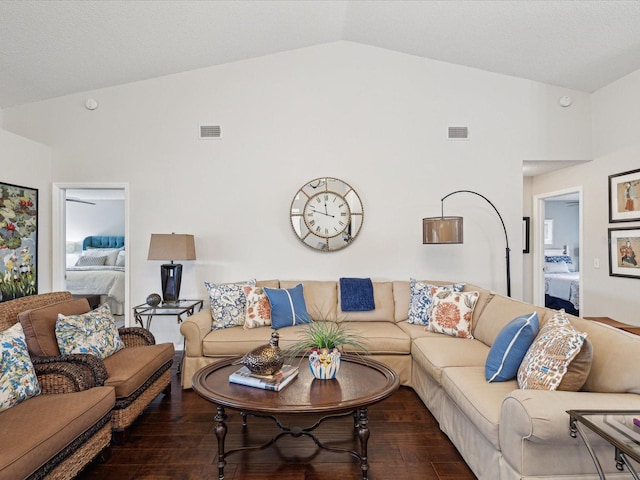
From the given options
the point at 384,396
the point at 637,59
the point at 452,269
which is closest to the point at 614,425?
the point at 384,396

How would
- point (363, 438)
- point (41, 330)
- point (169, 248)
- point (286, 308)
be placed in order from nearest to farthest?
point (363, 438) < point (41, 330) < point (286, 308) < point (169, 248)

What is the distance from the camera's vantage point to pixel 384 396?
2.11 metres

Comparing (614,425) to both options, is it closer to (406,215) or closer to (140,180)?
(406,215)

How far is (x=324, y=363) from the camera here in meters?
2.31

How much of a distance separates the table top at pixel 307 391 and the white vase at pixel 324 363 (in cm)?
4

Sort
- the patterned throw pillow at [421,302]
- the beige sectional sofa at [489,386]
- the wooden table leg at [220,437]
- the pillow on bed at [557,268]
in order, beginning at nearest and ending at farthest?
1. the beige sectional sofa at [489,386]
2. the wooden table leg at [220,437]
3. the patterned throw pillow at [421,302]
4. the pillow on bed at [557,268]

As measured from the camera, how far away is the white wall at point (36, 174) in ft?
12.7

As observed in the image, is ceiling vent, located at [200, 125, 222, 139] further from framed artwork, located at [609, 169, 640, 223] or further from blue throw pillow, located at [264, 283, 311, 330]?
framed artwork, located at [609, 169, 640, 223]

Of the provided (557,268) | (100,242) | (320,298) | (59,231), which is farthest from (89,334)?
(557,268)

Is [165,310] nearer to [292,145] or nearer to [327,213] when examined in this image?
[327,213]

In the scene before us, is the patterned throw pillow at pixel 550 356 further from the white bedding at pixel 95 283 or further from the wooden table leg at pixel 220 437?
the white bedding at pixel 95 283

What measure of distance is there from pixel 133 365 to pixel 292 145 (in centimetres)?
284

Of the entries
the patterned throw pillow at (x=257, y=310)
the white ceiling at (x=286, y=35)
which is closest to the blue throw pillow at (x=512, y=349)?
the patterned throw pillow at (x=257, y=310)

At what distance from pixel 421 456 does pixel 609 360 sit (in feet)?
3.85
